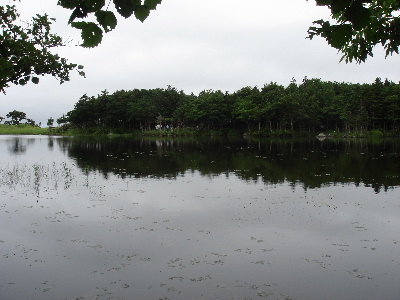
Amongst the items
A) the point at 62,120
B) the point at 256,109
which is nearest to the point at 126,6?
the point at 256,109

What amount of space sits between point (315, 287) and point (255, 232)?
352 cm

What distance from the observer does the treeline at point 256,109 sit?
255ft

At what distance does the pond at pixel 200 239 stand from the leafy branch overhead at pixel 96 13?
547 centimetres

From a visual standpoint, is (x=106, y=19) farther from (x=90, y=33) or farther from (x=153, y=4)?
(x=153, y=4)

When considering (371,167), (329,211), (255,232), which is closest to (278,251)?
(255,232)

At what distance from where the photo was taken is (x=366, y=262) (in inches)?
317

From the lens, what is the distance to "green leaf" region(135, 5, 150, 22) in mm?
2350

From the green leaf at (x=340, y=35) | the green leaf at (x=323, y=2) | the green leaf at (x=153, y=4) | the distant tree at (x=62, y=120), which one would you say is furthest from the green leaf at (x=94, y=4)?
the distant tree at (x=62, y=120)

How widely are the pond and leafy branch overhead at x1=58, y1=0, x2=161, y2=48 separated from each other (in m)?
5.47

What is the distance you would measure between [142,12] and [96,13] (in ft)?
1.02

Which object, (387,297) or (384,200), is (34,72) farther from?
(384,200)

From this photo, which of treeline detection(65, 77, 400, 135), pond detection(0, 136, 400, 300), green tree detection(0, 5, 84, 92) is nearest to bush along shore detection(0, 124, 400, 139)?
treeline detection(65, 77, 400, 135)

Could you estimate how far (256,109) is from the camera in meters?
83.9

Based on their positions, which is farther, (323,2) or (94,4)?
(94,4)
